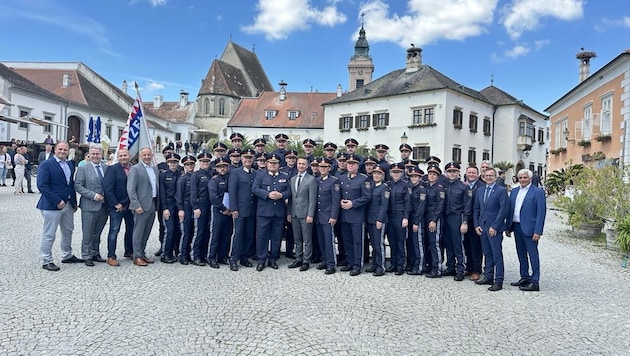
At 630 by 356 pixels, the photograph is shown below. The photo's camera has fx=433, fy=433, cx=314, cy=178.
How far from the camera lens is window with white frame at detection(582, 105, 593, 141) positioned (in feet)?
73.6

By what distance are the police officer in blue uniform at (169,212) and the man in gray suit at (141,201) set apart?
198 millimetres

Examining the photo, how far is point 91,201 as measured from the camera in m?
6.94

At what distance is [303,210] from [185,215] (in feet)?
6.62

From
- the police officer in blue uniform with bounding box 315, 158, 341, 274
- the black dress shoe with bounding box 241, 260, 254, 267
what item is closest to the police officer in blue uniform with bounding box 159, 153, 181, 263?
the black dress shoe with bounding box 241, 260, 254, 267

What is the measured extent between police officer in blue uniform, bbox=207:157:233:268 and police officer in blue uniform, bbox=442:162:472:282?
362 centimetres

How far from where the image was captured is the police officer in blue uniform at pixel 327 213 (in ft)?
23.5

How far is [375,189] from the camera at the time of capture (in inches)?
A: 281

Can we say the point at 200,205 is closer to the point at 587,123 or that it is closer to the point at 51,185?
the point at 51,185

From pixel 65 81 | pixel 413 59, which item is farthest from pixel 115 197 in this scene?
pixel 65 81

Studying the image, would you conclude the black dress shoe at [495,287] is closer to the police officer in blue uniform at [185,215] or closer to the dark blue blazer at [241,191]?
the dark blue blazer at [241,191]

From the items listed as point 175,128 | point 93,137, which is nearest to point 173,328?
point 93,137

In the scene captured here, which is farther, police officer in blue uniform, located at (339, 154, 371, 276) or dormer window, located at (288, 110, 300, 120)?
dormer window, located at (288, 110, 300, 120)

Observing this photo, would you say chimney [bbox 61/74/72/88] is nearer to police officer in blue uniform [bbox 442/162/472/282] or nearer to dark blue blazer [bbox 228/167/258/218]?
dark blue blazer [bbox 228/167/258/218]

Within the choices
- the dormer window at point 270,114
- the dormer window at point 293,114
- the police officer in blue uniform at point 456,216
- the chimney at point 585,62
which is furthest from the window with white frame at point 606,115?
the dormer window at point 270,114
